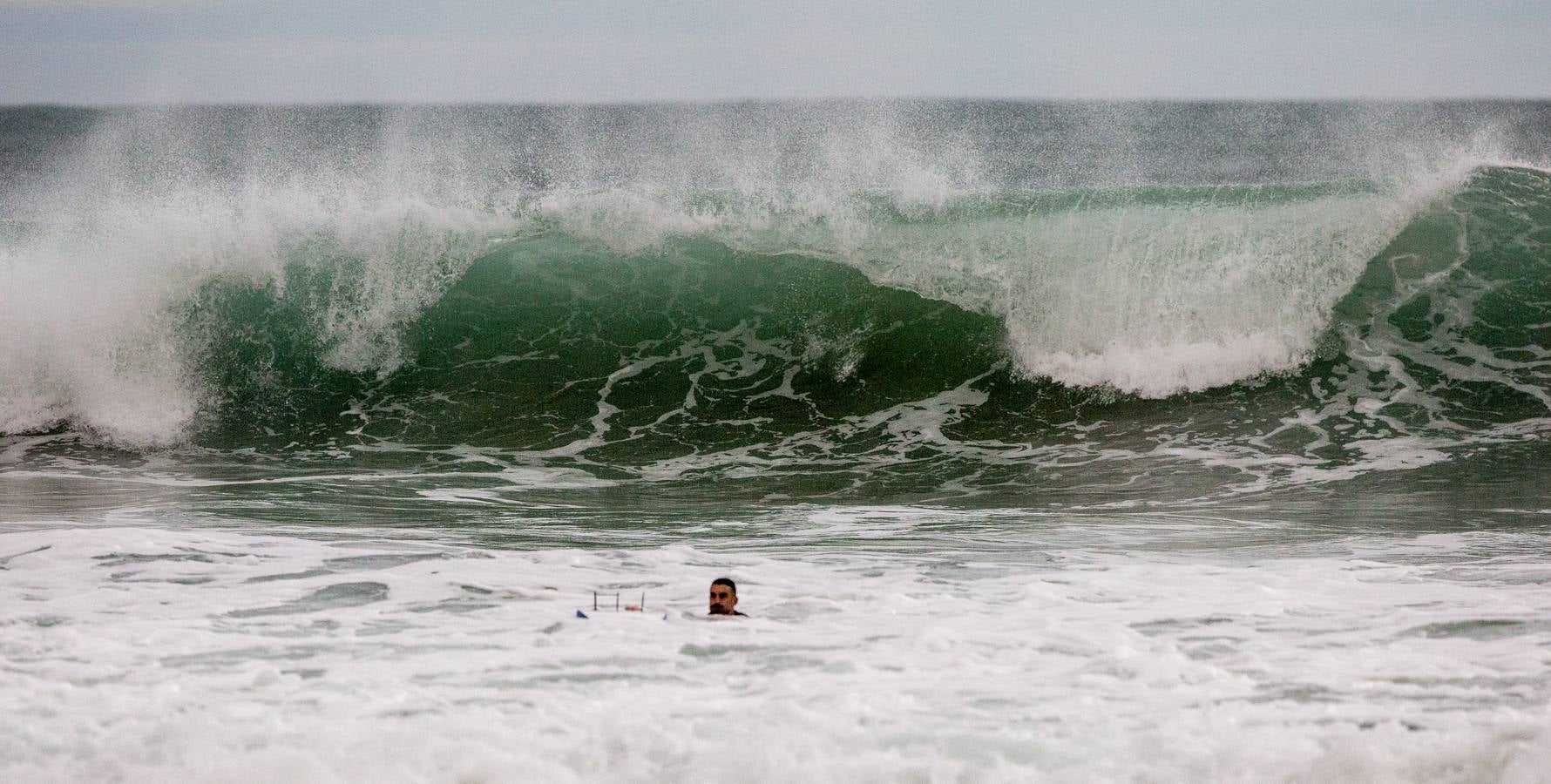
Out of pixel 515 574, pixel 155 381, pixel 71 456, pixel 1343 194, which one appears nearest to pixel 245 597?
pixel 515 574

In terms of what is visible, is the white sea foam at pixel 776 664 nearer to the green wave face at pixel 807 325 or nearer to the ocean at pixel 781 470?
the ocean at pixel 781 470

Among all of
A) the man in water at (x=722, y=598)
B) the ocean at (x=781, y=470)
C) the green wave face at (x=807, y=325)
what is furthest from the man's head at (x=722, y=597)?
the green wave face at (x=807, y=325)

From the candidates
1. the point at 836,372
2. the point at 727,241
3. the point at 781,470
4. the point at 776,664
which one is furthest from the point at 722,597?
→ the point at 727,241

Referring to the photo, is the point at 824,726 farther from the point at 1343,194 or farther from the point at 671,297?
the point at 1343,194

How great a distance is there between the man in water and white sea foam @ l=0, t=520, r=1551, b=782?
17 cm

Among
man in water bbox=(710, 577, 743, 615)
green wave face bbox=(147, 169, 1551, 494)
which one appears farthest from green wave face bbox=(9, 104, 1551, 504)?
man in water bbox=(710, 577, 743, 615)

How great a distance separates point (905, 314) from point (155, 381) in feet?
23.0

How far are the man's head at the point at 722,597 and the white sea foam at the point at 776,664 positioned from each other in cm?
17

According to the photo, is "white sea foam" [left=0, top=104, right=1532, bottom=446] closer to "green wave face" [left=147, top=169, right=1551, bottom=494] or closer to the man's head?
"green wave face" [left=147, top=169, right=1551, bottom=494]

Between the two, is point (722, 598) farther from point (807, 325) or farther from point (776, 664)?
point (807, 325)

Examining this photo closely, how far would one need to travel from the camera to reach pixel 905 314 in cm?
1286

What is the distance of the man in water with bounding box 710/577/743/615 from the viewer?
5.46 metres

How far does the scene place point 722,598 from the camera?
5473 mm

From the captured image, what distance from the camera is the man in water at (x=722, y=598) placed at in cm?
546
